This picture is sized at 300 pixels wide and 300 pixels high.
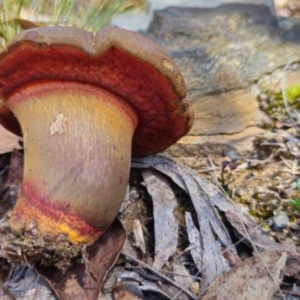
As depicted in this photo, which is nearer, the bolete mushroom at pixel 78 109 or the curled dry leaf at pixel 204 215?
the bolete mushroom at pixel 78 109

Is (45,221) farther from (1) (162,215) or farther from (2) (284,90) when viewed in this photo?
(2) (284,90)

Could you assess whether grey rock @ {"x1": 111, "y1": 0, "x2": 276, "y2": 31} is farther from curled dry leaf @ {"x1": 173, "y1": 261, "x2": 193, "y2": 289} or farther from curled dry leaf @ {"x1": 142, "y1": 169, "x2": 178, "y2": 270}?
curled dry leaf @ {"x1": 173, "y1": 261, "x2": 193, "y2": 289}

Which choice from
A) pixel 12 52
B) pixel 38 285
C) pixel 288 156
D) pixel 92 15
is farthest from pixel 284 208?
pixel 92 15

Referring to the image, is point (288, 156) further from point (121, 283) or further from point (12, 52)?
point (12, 52)

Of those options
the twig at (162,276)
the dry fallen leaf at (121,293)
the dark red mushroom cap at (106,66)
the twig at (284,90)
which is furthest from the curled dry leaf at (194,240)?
the twig at (284,90)

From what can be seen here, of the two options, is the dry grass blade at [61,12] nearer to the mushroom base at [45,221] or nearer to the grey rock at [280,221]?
the mushroom base at [45,221]

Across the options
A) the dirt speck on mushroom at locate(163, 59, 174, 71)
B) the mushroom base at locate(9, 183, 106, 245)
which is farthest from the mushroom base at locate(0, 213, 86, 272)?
the dirt speck on mushroom at locate(163, 59, 174, 71)
